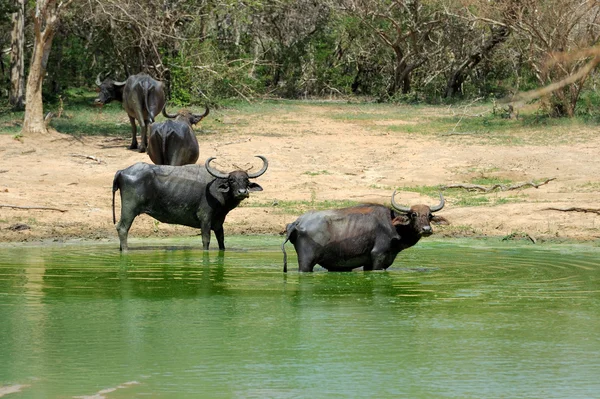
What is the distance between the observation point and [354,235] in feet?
35.6

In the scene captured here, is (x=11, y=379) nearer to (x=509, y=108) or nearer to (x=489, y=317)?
(x=489, y=317)

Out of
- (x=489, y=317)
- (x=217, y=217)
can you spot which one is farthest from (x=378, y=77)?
(x=489, y=317)

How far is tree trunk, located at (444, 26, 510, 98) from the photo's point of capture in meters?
30.8

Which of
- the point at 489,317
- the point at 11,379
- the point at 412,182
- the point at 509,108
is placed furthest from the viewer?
the point at 509,108

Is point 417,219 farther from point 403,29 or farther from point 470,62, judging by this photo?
point 403,29

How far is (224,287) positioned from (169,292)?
0.54m

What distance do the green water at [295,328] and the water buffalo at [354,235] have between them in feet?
0.63

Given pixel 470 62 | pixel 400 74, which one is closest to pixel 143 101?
pixel 400 74

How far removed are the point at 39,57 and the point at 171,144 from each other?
6690 mm

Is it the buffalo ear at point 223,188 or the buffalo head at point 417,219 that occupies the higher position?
the buffalo head at point 417,219

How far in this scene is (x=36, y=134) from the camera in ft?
73.2

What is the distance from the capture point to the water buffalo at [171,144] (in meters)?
17.2

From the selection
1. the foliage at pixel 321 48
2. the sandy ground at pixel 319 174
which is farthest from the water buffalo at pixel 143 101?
the foliage at pixel 321 48

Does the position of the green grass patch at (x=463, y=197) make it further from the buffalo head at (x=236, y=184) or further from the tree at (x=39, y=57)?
the tree at (x=39, y=57)
